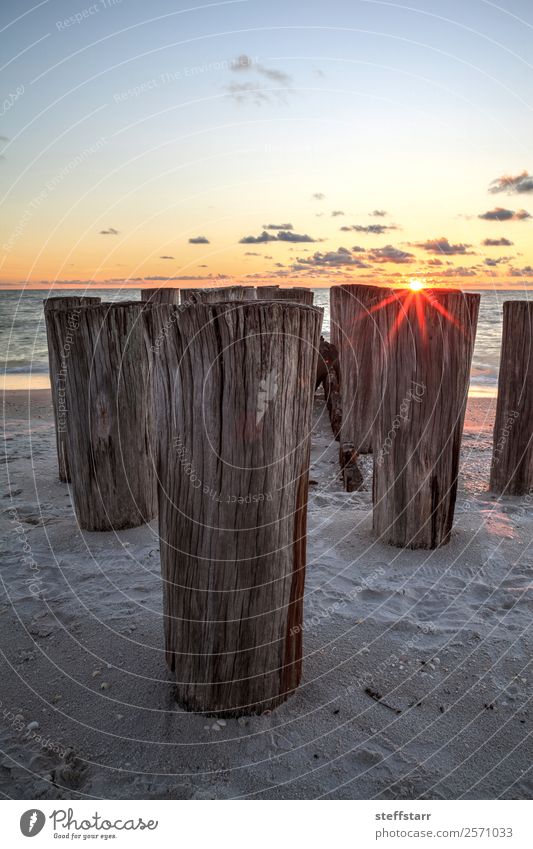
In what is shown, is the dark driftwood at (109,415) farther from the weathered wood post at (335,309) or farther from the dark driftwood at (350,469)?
the weathered wood post at (335,309)

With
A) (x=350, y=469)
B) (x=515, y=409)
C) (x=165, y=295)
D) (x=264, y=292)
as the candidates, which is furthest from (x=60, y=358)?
(x=515, y=409)

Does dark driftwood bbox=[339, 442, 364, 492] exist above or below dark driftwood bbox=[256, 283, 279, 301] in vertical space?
below

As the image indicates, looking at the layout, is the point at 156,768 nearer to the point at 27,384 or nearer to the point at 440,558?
the point at 440,558

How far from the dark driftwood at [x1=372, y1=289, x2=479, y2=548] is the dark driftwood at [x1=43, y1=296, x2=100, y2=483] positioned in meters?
2.26

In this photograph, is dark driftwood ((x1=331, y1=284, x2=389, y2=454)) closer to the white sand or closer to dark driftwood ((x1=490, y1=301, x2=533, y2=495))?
dark driftwood ((x1=490, y1=301, x2=533, y2=495))

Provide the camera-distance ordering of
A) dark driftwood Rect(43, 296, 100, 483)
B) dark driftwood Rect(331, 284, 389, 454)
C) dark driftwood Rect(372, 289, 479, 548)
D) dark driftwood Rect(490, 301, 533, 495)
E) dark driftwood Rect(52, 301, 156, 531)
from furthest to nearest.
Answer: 1. dark driftwood Rect(331, 284, 389, 454)
2. dark driftwood Rect(490, 301, 533, 495)
3. dark driftwood Rect(43, 296, 100, 483)
4. dark driftwood Rect(52, 301, 156, 531)
5. dark driftwood Rect(372, 289, 479, 548)

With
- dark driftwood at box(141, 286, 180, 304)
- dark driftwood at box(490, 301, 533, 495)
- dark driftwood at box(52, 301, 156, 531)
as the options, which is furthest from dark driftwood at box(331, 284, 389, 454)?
dark driftwood at box(52, 301, 156, 531)

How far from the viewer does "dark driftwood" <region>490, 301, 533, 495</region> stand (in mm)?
5090

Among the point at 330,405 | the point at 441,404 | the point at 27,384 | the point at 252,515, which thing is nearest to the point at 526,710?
the point at 252,515

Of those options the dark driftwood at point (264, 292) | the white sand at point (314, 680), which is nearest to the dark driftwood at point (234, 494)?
the white sand at point (314, 680)

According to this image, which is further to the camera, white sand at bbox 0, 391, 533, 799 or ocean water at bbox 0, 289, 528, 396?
ocean water at bbox 0, 289, 528, 396

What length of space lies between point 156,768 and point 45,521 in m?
2.85

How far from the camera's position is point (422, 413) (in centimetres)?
401

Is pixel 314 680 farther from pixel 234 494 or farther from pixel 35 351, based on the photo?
pixel 35 351
